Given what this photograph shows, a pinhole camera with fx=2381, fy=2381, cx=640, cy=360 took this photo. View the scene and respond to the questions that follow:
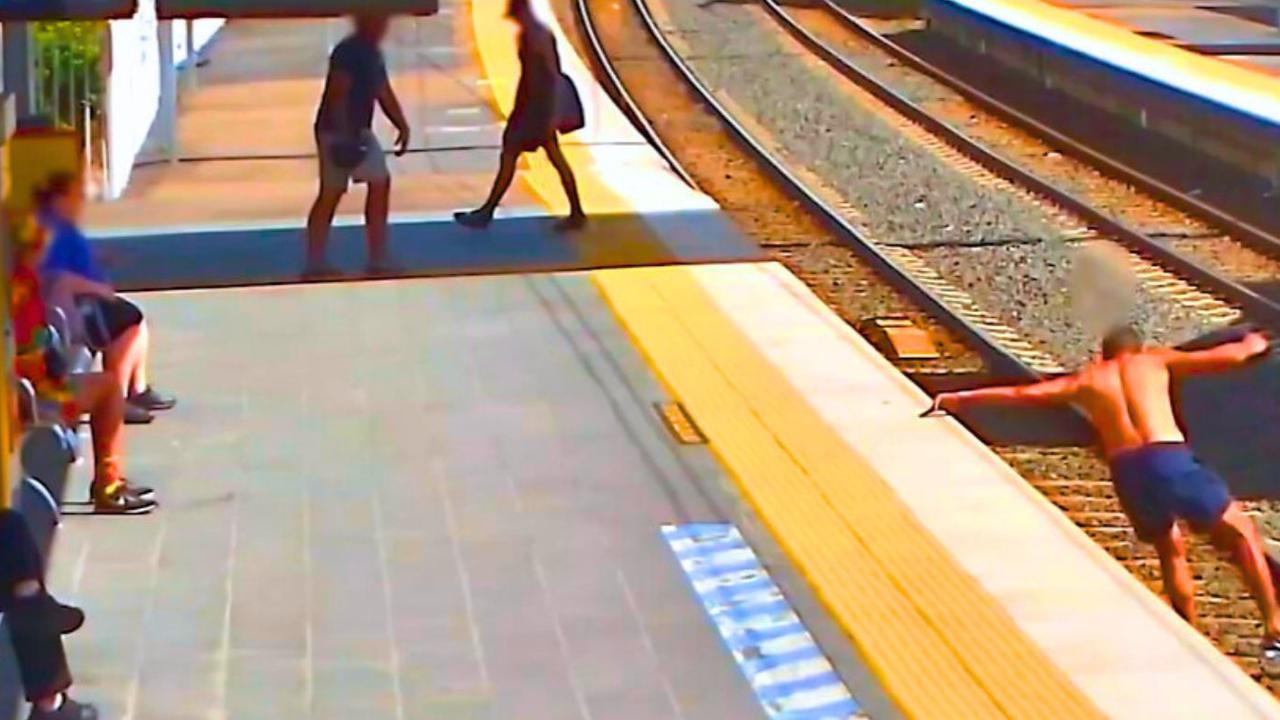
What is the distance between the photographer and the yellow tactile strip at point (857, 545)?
621cm

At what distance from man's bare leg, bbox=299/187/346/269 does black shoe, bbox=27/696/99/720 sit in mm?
6467

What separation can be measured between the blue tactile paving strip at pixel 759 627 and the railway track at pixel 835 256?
141 cm

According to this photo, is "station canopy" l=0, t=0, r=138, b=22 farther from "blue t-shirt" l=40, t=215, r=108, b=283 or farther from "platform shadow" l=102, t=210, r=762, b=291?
"blue t-shirt" l=40, t=215, r=108, b=283

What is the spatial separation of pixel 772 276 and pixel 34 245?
5385mm

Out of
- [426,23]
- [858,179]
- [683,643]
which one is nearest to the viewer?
[683,643]

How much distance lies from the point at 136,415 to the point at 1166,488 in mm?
3880

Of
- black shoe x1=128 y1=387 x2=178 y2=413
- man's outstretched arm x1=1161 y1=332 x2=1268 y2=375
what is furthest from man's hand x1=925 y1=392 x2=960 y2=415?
black shoe x1=128 y1=387 x2=178 y2=413

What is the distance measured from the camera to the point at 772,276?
476 inches

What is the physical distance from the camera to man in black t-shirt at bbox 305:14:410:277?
11.1 meters

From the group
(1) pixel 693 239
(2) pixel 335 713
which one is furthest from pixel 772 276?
→ (2) pixel 335 713

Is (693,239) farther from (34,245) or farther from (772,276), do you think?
(34,245)

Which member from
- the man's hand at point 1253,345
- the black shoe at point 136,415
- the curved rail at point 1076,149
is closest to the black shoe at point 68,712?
the black shoe at point 136,415

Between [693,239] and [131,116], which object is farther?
[131,116]

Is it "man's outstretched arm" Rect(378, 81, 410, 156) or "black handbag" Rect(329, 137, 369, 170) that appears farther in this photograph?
"black handbag" Rect(329, 137, 369, 170)
